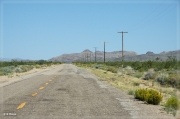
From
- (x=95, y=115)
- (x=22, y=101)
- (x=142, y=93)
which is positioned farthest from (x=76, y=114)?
(x=142, y=93)

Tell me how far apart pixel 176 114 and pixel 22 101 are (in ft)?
21.4

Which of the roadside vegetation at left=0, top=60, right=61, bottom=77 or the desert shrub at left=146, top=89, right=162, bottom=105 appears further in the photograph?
the roadside vegetation at left=0, top=60, right=61, bottom=77

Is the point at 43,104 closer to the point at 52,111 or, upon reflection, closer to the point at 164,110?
the point at 52,111

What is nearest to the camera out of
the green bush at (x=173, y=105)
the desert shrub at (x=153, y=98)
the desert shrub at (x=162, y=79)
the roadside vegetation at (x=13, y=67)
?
the green bush at (x=173, y=105)

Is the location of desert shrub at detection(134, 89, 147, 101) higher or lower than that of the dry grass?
higher

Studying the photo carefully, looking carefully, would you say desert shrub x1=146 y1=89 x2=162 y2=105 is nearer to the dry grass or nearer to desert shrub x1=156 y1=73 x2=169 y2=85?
the dry grass

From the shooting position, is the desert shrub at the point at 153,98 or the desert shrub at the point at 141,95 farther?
the desert shrub at the point at 141,95

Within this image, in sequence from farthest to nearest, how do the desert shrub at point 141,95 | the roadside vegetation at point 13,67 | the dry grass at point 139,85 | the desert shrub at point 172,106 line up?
the roadside vegetation at point 13,67, the dry grass at point 139,85, the desert shrub at point 141,95, the desert shrub at point 172,106

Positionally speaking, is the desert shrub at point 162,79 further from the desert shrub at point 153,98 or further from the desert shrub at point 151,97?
the desert shrub at point 153,98

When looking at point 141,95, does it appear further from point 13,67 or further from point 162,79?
point 13,67

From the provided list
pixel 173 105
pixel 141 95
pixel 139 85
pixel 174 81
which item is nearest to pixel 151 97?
pixel 141 95

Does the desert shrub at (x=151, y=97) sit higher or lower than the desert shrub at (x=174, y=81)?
higher

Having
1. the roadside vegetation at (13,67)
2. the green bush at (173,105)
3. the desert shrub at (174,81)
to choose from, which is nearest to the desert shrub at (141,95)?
the green bush at (173,105)

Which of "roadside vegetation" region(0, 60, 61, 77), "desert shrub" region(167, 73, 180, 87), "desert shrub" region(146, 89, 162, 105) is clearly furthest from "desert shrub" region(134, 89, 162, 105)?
"roadside vegetation" region(0, 60, 61, 77)
